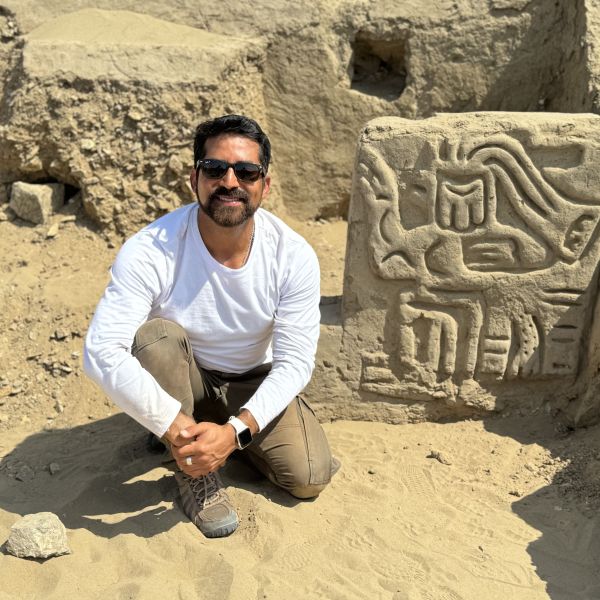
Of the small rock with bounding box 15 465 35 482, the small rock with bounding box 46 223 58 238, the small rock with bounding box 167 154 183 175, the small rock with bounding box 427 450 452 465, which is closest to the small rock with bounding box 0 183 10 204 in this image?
the small rock with bounding box 46 223 58 238

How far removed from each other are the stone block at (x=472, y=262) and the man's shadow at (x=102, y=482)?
98 centimetres

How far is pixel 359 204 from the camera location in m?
3.72

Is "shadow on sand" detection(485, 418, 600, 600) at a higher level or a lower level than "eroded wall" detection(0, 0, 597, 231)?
lower

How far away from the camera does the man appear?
2.84m

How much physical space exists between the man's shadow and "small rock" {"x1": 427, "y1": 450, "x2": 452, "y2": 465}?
2.55 ft

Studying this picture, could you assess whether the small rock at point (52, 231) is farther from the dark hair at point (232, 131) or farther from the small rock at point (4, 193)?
the dark hair at point (232, 131)

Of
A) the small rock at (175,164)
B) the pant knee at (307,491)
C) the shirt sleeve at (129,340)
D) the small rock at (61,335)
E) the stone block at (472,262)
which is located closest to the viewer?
the shirt sleeve at (129,340)

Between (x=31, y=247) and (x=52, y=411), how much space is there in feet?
4.62

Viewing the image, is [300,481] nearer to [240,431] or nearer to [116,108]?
[240,431]

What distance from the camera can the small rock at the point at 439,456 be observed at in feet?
12.1

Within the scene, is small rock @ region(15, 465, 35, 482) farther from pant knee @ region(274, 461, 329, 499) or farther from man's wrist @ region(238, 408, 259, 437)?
man's wrist @ region(238, 408, 259, 437)

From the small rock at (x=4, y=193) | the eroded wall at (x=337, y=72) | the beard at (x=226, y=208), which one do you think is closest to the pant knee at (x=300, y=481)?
the beard at (x=226, y=208)

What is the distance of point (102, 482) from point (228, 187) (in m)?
1.41

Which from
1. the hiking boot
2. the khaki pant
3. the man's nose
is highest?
the man's nose
